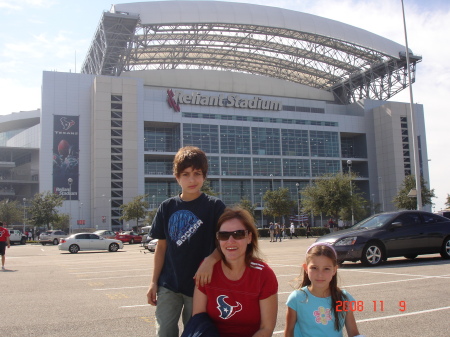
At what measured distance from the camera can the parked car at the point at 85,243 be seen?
28967 mm

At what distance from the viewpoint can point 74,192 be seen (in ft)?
237

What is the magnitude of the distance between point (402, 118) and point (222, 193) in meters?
38.6

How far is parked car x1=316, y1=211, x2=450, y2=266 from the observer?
39.9 ft

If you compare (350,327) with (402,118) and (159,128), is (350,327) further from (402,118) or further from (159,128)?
(402,118)

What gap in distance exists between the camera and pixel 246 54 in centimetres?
7762

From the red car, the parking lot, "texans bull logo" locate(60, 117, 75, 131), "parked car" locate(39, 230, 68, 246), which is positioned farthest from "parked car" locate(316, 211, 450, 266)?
"texans bull logo" locate(60, 117, 75, 131)

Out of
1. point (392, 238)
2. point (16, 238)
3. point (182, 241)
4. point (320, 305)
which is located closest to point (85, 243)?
point (392, 238)

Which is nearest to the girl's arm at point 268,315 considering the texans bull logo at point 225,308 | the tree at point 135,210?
the texans bull logo at point 225,308

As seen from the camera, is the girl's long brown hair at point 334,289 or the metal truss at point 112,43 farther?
the metal truss at point 112,43

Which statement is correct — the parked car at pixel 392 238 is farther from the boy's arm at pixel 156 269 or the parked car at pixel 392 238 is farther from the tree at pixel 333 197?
the tree at pixel 333 197

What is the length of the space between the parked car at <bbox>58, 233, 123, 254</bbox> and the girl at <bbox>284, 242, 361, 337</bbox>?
27.6 metres

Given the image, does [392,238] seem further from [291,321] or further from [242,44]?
[242,44]

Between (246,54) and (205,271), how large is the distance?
77209mm

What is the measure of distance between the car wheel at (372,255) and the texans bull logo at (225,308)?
9.65 metres
